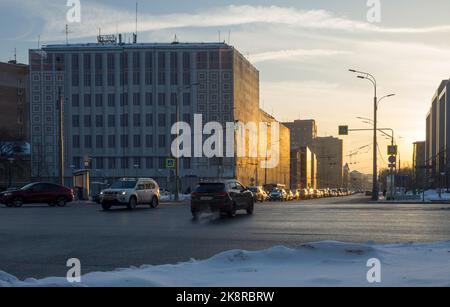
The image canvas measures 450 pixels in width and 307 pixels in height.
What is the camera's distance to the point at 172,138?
111875 millimetres

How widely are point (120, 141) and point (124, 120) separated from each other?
13.6 ft

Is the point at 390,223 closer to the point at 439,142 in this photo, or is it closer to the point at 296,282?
the point at 296,282

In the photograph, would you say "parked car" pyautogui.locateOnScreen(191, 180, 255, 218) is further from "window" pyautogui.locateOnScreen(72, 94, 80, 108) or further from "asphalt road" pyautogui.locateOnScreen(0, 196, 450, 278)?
"window" pyautogui.locateOnScreen(72, 94, 80, 108)

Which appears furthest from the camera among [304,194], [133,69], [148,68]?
[133,69]

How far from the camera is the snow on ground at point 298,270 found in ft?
25.2

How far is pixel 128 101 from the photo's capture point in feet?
367

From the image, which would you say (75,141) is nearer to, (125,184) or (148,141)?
(148,141)

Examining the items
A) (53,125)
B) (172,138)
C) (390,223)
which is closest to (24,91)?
(53,125)

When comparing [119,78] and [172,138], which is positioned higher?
[119,78]

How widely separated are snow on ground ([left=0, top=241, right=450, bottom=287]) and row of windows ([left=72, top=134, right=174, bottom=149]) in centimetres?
10217

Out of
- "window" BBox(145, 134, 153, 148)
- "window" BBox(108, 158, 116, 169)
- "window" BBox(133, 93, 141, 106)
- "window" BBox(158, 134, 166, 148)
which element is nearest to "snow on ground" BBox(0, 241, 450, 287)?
"window" BBox(158, 134, 166, 148)

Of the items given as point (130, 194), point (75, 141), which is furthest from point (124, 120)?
point (130, 194)

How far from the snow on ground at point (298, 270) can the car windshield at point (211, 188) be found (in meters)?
14.8
